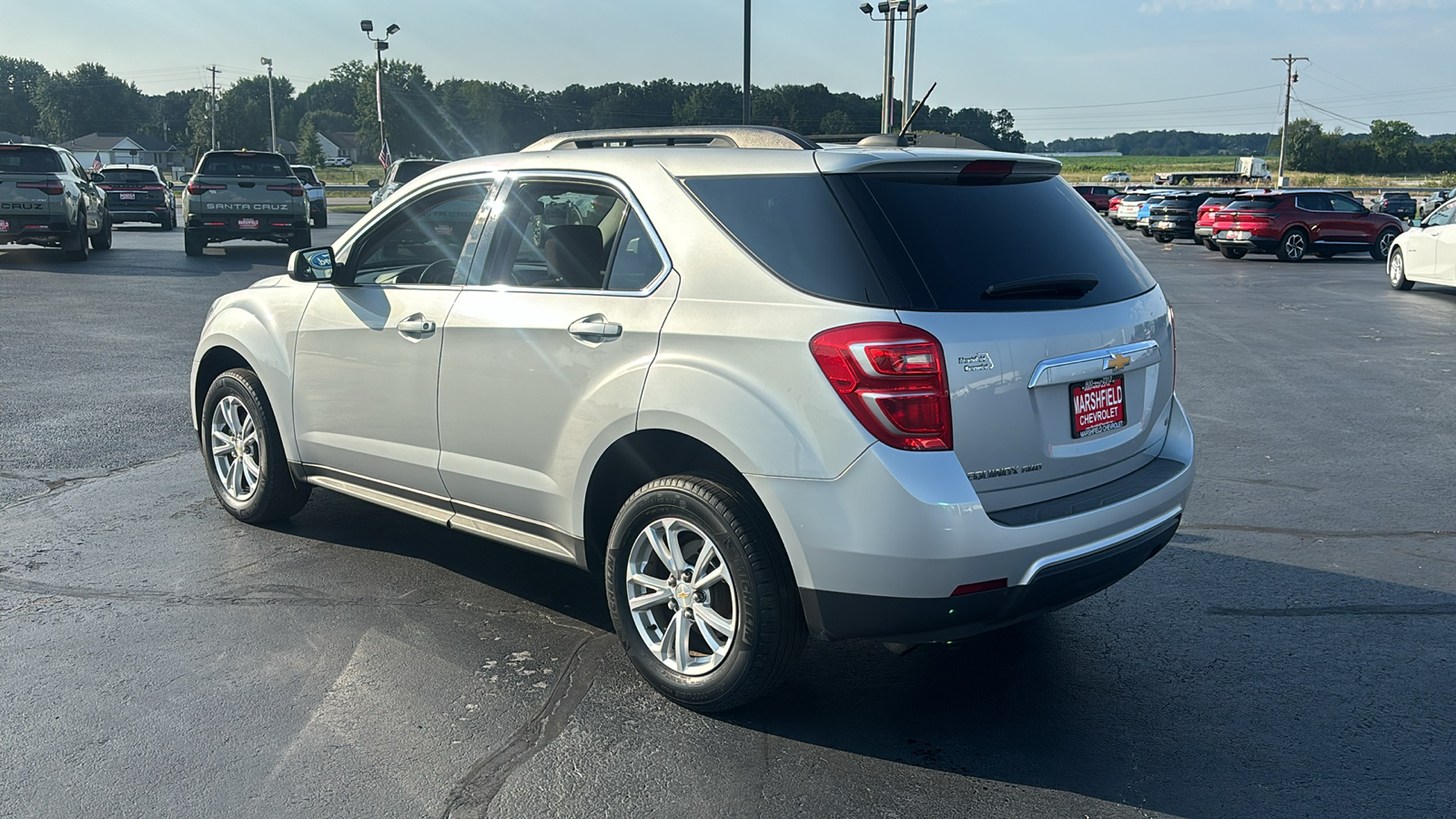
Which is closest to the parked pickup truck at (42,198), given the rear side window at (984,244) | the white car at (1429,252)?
the rear side window at (984,244)

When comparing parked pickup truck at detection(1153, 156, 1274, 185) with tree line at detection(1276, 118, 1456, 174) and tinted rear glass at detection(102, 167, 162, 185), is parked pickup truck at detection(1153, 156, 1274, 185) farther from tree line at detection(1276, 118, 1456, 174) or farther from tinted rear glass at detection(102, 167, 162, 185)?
tinted rear glass at detection(102, 167, 162, 185)

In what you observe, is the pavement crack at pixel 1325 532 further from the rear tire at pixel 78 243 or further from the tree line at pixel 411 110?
the tree line at pixel 411 110

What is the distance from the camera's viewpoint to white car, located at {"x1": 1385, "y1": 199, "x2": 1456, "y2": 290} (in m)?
17.7

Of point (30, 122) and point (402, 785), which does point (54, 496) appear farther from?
point (30, 122)

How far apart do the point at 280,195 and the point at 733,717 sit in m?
20.5

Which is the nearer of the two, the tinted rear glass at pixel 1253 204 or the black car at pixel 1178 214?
the tinted rear glass at pixel 1253 204

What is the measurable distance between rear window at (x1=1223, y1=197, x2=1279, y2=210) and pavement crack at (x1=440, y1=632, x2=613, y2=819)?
2743 centimetres

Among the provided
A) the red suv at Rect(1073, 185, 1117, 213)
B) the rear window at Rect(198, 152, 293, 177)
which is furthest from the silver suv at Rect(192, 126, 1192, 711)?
the red suv at Rect(1073, 185, 1117, 213)

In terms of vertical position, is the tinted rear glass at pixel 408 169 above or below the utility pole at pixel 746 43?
below

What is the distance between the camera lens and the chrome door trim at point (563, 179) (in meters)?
3.93

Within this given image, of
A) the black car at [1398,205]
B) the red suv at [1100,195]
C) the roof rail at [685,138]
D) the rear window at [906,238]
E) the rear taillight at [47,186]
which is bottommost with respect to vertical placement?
the rear window at [906,238]

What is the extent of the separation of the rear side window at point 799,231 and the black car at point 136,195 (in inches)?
1222

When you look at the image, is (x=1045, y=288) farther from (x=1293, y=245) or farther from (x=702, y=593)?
(x=1293, y=245)

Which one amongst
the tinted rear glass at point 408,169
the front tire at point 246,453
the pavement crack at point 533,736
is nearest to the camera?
the pavement crack at point 533,736
